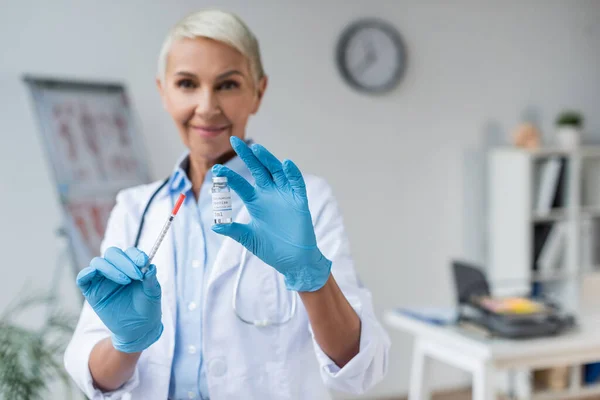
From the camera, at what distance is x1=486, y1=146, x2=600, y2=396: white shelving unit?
3568 mm

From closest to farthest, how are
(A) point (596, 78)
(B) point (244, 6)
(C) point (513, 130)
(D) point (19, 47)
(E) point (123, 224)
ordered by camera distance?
(E) point (123, 224), (D) point (19, 47), (B) point (244, 6), (C) point (513, 130), (A) point (596, 78)

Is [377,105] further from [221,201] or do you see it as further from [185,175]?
[221,201]

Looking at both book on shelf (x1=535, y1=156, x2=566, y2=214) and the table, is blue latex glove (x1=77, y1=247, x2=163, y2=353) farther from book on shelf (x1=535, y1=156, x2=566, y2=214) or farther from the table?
book on shelf (x1=535, y1=156, x2=566, y2=214)

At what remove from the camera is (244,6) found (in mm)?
3178

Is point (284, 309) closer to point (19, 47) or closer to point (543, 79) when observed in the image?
point (19, 47)

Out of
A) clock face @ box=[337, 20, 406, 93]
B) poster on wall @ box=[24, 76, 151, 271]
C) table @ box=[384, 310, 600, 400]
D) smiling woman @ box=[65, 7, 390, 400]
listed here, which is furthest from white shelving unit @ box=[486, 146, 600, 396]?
smiling woman @ box=[65, 7, 390, 400]

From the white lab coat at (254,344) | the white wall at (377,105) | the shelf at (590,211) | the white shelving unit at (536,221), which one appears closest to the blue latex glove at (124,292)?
the white lab coat at (254,344)

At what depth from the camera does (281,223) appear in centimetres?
99

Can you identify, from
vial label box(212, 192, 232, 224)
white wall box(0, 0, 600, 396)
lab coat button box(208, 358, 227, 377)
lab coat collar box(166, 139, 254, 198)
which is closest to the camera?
vial label box(212, 192, 232, 224)

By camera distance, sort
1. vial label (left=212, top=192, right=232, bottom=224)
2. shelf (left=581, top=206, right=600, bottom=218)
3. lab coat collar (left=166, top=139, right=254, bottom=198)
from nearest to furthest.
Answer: vial label (left=212, top=192, right=232, bottom=224), lab coat collar (left=166, top=139, right=254, bottom=198), shelf (left=581, top=206, right=600, bottom=218)

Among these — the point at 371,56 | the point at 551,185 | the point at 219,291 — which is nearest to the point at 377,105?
the point at 371,56

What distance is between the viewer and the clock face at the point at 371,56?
3.44 meters

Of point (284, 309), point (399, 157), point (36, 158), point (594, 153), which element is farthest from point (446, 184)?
point (284, 309)

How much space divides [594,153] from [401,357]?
1579mm
